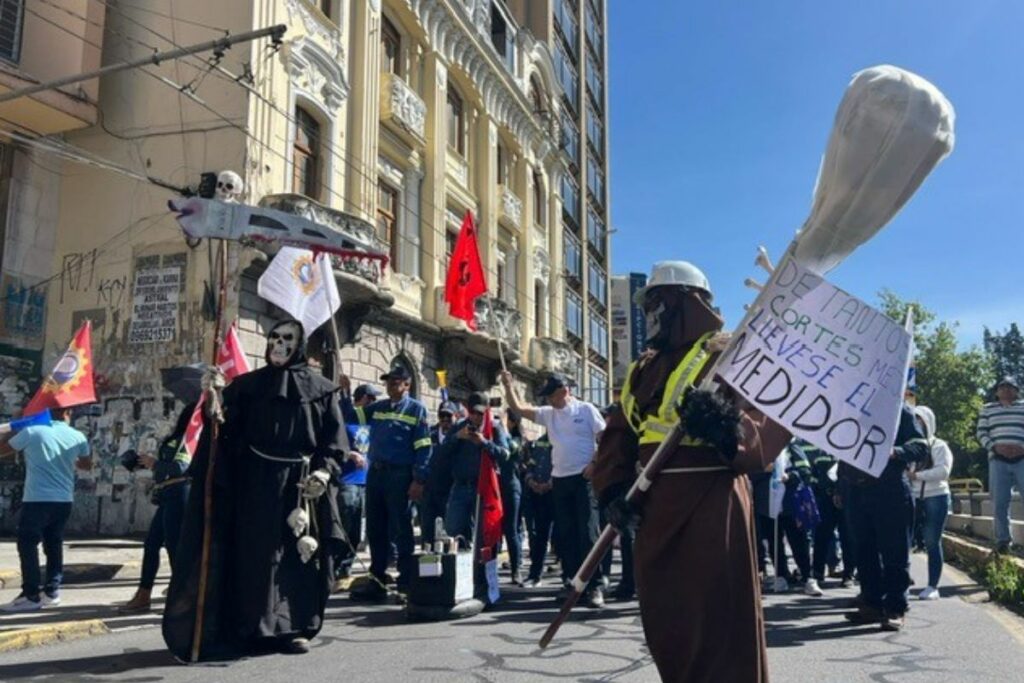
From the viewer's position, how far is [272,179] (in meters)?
15.5

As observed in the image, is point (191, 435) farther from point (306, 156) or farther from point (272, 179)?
point (306, 156)

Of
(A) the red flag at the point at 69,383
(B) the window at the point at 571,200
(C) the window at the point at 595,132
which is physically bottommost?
(A) the red flag at the point at 69,383

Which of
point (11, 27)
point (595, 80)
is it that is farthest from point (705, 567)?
point (595, 80)

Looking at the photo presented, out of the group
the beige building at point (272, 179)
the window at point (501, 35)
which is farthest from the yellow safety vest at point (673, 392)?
the window at point (501, 35)

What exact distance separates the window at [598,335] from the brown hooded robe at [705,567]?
34.5 metres

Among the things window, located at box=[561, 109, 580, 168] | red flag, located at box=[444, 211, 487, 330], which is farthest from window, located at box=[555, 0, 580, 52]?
red flag, located at box=[444, 211, 487, 330]

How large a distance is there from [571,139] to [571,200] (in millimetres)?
2960

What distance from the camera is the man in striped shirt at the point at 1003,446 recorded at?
29.9 ft

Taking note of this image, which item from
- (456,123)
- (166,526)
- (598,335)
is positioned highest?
(456,123)

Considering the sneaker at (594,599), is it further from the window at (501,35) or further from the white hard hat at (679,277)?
the window at (501,35)

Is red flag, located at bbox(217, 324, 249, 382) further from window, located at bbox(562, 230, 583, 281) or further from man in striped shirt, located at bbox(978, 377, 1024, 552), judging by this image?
window, located at bbox(562, 230, 583, 281)

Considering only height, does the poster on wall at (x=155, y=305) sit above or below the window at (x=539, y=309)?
below

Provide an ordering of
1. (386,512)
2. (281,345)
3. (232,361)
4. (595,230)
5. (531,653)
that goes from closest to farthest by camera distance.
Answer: (531,653), (281,345), (386,512), (232,361), (595,230)

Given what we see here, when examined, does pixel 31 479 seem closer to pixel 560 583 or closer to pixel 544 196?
pixel 560 583
